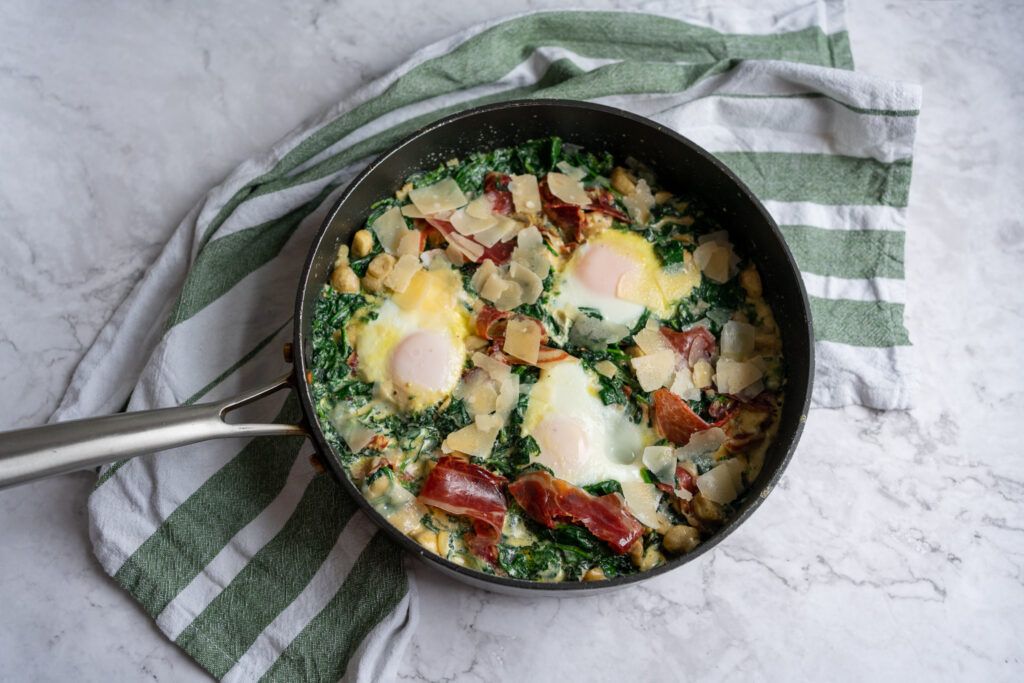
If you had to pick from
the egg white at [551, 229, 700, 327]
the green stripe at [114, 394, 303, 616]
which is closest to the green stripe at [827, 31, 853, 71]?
the egg white at [551, 229, 700, 327]

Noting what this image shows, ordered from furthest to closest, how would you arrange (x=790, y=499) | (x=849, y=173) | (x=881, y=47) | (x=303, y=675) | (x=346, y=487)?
1. (x=881, y=47)
2. (x=849, y=173)
3. (x=790, y=499)
4. (x=303, y=675)
5. (x=346, y=487)

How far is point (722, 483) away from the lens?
346 cm

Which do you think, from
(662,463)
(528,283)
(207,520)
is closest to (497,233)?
(528,283)

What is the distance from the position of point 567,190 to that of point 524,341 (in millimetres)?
752

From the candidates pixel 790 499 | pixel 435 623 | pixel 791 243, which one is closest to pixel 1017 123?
pixel 791 243

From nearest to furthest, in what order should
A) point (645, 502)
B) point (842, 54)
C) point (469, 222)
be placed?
1. point (645, 502)
2. point (469, 222)
3. point (842, 54)

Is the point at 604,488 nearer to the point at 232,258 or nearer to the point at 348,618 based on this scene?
the point at 348,618

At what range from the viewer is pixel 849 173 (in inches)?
160

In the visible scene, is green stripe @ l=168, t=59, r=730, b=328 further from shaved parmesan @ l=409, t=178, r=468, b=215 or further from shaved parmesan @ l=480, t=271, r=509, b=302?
shaved parmesan @ l=480, t=271, r=509, b=302

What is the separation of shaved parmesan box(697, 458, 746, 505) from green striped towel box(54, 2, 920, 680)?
2.22 ft

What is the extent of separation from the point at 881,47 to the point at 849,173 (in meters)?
0.80

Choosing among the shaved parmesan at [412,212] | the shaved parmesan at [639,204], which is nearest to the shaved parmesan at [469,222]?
the shaved parmesan at [412,212]

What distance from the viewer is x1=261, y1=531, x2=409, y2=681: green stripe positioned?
11.5 feet

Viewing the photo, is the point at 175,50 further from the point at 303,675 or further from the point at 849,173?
the point at 849,173
